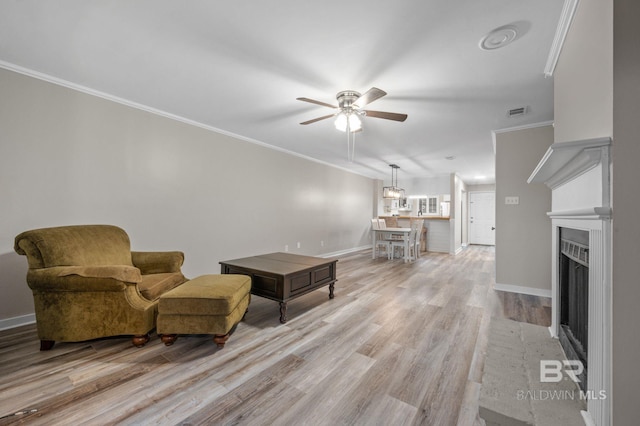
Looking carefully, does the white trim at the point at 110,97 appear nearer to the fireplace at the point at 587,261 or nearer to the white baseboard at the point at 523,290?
the fireplace at the point at 587,261

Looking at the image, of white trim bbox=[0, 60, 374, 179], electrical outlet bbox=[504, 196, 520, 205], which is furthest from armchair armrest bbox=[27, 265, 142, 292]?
electrical outlet bbox=[504, 196, 520, 205]

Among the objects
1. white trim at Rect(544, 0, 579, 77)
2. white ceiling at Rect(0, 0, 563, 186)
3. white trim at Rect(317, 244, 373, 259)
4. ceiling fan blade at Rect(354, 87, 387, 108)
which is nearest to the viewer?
white trim at Rect(544, 0, 579, 77)

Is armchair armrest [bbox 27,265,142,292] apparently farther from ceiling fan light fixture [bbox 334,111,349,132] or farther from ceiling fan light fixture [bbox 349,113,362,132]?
ceiling fan light fixture [bbox 349,113,362,132]

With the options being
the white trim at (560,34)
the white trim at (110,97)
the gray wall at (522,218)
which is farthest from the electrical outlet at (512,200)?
the white trim at (110,97)

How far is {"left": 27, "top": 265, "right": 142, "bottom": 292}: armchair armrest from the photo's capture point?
1.88 meters

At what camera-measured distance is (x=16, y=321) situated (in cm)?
241

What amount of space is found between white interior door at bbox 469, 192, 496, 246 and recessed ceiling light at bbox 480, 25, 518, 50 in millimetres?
8350

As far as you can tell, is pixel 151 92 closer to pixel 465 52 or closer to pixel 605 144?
pixel 465 52

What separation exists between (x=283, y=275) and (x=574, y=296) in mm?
2241

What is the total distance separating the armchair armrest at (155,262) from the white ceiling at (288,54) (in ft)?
5.97

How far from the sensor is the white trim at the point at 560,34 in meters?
1.56

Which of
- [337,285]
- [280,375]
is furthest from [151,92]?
[337,285]

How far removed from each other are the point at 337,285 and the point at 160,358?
2487mm

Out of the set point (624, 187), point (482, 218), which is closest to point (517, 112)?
point (624, 187)
